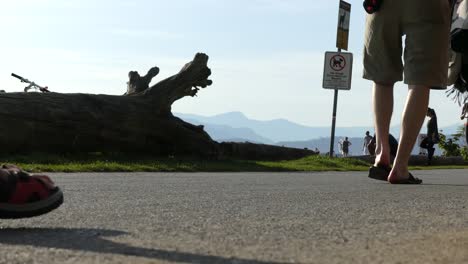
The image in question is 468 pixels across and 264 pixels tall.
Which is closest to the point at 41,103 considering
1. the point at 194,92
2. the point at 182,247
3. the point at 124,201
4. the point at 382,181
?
the point at 194,92

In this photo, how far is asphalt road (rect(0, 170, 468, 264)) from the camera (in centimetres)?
167

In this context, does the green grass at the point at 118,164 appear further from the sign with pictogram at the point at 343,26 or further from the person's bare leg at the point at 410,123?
the sign with pictogram at the point at 343,26

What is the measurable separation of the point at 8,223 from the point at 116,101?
9.15 m

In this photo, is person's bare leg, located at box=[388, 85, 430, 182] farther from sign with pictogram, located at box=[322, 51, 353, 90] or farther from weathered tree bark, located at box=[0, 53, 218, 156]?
sign with pictogram, located at box=[322, 51, 353, 90]

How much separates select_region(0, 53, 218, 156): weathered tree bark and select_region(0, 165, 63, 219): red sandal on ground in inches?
315

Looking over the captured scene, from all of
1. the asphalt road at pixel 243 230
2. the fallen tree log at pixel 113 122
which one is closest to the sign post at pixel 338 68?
the fallen tree log at pixel 113 122

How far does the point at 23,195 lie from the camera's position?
82.0 inches

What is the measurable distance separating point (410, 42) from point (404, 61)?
0.14 meters

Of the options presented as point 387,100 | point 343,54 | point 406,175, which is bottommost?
point 406,175

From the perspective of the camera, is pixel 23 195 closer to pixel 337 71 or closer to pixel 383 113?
pixel 383 113

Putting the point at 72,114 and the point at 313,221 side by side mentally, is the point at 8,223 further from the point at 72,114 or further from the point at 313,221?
the point at 72,114

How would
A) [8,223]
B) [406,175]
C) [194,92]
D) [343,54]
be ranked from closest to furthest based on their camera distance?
[8,223] → [406,175] → [194,92] → [343,54]

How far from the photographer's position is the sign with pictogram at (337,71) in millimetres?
16156

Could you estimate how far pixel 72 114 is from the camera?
1051cm
